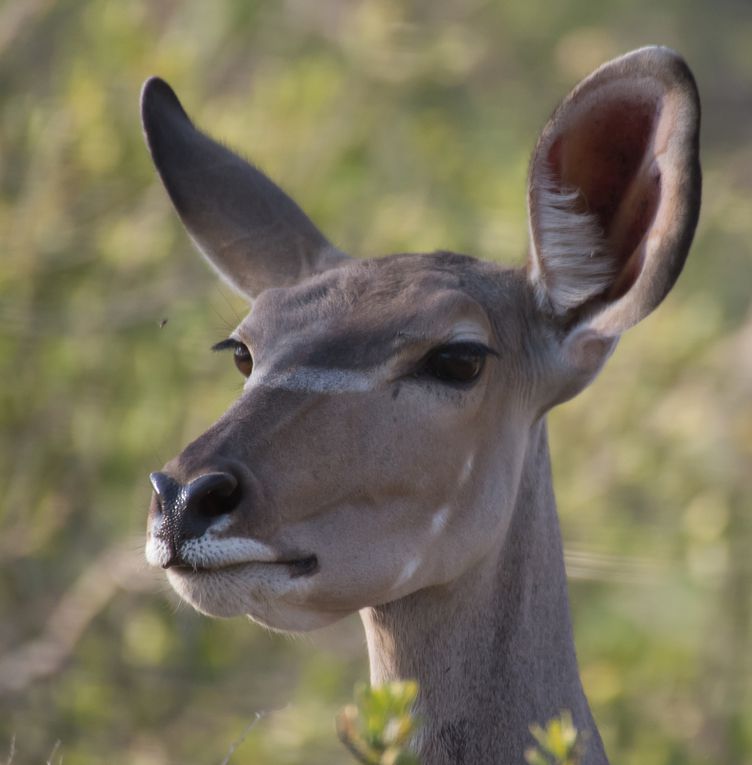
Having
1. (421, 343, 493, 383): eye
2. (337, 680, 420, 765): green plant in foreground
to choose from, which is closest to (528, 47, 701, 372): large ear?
(421, 343, 493, 383): eye

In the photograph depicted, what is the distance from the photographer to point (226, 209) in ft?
17.0

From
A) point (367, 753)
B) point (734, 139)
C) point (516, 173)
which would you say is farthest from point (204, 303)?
point (734, 139)

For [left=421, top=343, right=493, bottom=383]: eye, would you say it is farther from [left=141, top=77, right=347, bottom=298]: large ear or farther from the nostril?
[left=141, top=77, right=347, bottom=298]: large ear

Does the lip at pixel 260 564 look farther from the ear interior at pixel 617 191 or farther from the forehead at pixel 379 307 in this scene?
the ear interior at pixel 617 191

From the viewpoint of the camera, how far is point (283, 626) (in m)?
3.88

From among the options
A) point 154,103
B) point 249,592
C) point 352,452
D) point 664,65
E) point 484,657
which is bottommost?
point 484,657

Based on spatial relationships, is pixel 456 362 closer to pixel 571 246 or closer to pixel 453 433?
pixel 453 433

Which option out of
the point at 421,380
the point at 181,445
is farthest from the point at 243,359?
the point at 181,445

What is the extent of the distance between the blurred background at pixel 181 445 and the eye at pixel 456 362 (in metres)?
4.65

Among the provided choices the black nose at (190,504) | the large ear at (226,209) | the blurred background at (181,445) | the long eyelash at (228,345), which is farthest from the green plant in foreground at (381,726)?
the blurred background at (181,445)

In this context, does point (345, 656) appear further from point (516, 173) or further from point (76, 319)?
point (516, 173)

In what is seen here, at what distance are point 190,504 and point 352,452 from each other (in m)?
0.53

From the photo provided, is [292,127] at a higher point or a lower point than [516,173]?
higher

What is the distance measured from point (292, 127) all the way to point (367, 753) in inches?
306
